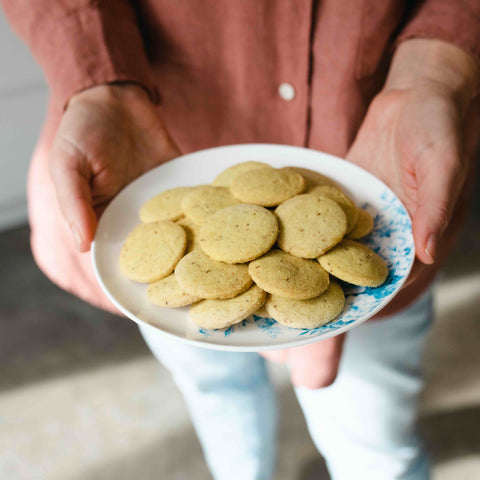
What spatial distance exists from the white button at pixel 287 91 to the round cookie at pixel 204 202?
216 millimetres

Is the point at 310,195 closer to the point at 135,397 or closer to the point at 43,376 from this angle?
the point at 135,397

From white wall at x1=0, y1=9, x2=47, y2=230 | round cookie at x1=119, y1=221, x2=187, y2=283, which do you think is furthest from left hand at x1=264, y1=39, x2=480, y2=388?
white wall at x1=0, y1=9, x2=47, y2=230

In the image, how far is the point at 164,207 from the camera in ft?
2.39

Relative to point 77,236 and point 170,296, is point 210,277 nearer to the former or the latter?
point 170,296

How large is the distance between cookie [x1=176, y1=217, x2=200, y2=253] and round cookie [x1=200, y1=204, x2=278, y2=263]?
0.03m

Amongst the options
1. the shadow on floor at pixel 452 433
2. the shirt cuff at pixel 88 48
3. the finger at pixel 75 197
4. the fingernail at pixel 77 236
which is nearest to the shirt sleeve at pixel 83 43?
the shirt cuff at pixel 88 48

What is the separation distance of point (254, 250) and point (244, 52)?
0.37m

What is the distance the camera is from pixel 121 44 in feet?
2.71

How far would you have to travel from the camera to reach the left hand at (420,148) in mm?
649

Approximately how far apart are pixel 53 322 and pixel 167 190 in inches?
36.9

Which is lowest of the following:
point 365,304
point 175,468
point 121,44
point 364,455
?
point 175,468

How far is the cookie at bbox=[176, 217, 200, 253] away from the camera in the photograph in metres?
0.69

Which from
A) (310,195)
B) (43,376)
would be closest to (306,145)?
(310,195)

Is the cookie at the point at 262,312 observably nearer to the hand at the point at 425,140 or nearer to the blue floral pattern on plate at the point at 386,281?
the blue floral pattern on plate at the point at 386,281
